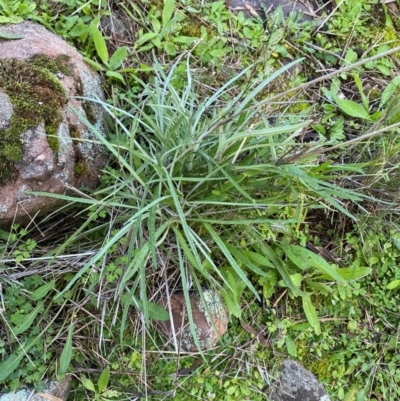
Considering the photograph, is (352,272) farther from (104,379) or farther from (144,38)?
(144,38)

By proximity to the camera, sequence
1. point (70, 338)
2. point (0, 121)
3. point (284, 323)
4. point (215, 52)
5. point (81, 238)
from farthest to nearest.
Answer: point (215, 52) < point (284, 323) < point (81, 238) < point (70, 338) < point (0, 121)

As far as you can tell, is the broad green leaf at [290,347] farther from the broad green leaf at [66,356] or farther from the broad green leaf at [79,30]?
the broad green leaf at [79,30]

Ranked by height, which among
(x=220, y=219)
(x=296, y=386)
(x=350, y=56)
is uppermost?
(x=350, y=56)

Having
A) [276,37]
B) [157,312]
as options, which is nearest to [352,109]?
[276,37]

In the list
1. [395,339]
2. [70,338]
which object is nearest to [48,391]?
[70,338]

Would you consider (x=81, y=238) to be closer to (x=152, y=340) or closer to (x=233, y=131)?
(x=152, y=340)

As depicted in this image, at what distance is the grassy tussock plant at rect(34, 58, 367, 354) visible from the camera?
1529 millimetres

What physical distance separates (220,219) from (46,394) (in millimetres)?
859

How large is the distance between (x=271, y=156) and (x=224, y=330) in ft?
2.32

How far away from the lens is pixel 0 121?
1471mm

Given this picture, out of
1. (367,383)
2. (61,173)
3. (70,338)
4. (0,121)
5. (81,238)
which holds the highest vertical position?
(0,121)

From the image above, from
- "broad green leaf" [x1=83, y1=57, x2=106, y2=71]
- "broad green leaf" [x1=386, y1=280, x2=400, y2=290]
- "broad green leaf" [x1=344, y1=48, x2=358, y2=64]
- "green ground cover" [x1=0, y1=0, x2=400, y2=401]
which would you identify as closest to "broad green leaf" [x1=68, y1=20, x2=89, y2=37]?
"green ground cover" [x1=0, y1=0, x2=400, y2=401]

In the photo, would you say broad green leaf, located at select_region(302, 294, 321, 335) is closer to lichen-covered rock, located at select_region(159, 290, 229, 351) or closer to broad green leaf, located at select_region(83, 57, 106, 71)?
lichen-covered rock, located at select_region(159, 290, 229, 351)

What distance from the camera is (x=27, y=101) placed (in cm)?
152
